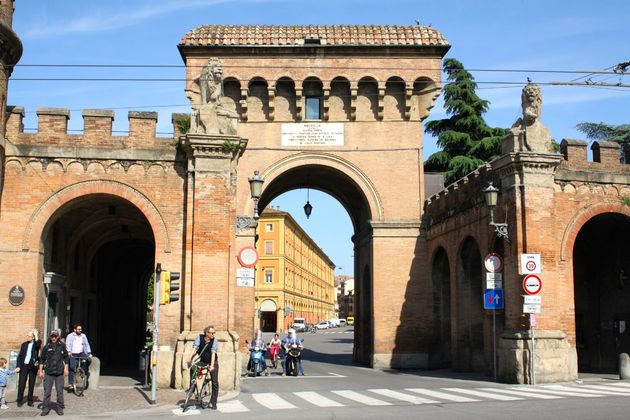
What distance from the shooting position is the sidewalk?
1345 cm

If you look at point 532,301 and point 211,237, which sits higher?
point 211,237

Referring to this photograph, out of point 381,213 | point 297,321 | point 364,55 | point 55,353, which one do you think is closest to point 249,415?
point 55,353

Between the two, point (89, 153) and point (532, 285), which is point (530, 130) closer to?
point (532, 285)

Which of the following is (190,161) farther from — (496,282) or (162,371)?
(496,282)

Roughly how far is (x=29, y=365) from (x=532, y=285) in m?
12.7

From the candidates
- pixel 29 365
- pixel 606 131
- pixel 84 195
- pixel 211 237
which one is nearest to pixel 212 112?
pixel 211 237

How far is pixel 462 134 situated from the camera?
1540 inches

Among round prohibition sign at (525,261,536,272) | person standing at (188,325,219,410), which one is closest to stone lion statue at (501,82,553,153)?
round prohibition sign at (525,261,536,272)

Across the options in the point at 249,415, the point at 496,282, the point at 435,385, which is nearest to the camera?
the point at 249,415

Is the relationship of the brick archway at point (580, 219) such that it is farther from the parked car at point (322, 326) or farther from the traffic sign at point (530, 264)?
the parked car at point (322, 326)

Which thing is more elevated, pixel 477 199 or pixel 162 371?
pixel 477 199

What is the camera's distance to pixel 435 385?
18.8 metres

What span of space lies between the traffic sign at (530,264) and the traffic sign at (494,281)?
45.8 inches

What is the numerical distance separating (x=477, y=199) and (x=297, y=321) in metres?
65.1
